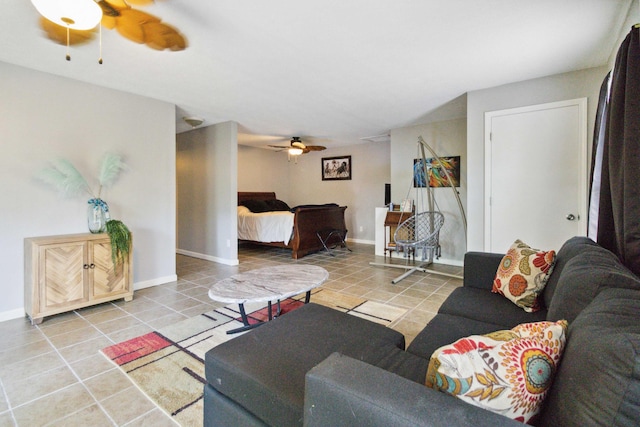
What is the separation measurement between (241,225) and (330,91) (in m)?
3.74

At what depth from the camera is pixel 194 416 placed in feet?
4.91

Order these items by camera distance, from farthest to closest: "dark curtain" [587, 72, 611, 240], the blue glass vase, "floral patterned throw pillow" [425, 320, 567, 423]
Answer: the blue glass vase → "dark curtain" [587, 72, 611, 240] → "floral patterned throw pillow" [425, 320, 567, 423]

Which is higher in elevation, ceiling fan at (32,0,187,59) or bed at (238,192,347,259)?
ceiling fan at (32,0,187,59)

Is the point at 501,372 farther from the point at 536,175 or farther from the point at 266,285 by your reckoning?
the point at 536,175

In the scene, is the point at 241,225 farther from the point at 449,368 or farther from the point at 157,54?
the point at 449,368

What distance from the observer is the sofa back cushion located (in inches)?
21.3

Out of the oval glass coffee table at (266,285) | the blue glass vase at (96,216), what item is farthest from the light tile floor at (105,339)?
the blue glass vase at (96,216)

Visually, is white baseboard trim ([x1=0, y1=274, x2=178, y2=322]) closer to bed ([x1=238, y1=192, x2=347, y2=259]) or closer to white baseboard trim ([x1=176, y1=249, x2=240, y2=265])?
white baseboard trim ([x1=176, y1=249, x2=240, y2=265])

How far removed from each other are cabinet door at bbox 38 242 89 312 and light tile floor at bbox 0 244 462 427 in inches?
7.1

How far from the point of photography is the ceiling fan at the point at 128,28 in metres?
1.73

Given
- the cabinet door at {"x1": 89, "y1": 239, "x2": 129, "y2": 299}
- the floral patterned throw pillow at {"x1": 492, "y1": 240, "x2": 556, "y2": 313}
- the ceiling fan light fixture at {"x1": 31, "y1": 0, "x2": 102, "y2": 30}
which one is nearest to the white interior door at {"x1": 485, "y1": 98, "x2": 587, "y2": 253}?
the floral patterned throw pillow at {"x1": 492, "y1": 240, "x2": 556, "y2": 313}

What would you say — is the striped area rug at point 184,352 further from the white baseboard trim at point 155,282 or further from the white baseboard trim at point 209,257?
the white baseboard trim at point 209,257

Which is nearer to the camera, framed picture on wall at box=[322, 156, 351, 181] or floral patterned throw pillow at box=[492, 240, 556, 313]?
floral patterned throw pillow at box=[492, 240, 556, 313]

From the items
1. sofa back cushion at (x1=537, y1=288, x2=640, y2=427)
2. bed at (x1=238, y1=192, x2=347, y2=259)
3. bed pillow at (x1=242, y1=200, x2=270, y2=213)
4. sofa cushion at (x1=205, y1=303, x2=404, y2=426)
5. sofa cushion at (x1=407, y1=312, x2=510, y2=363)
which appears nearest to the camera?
sofa back cushion at (x1=537, y1=288, x2=640, y2=427)
